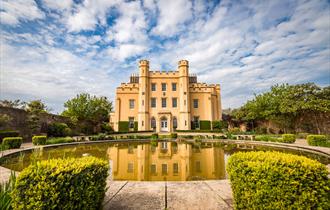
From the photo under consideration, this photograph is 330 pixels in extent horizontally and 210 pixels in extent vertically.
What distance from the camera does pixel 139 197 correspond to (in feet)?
9.89

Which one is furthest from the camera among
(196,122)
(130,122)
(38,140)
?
(196,122)

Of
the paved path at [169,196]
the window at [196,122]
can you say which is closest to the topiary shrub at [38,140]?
the paved path at [169,196]

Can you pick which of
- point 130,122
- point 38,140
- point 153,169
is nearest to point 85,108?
point 130,122

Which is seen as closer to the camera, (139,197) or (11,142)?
(139,197)

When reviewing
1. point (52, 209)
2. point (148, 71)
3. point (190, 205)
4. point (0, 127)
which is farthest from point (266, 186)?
point (148, 71)

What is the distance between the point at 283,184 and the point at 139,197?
92.5 inches

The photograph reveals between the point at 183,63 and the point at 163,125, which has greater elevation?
the point at 183,63

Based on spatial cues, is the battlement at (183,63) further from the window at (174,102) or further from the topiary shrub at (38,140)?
the topiary shrub at (38,140)

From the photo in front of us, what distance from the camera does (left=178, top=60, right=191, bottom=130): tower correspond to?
26969mm

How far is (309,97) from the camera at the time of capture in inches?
727

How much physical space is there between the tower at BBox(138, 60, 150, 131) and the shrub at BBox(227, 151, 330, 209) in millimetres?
25048

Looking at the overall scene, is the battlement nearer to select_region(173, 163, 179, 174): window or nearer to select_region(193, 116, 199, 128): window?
select_region(193, 116, 199, 128): window

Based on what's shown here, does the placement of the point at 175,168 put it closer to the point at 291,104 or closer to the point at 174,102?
the point at 291,104

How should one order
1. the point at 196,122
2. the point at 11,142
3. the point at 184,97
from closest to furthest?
the point at 11,142 → the point at 184,97 → the point at 196,122
